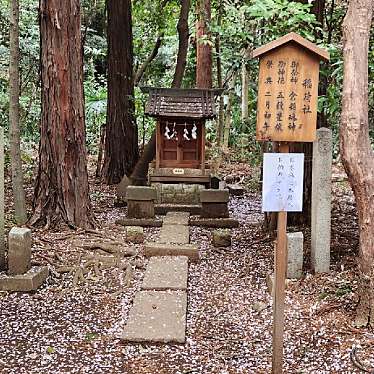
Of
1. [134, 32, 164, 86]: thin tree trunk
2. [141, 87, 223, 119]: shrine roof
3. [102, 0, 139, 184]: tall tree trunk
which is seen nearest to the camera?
[141, 87, 223, 119]: shrine roof

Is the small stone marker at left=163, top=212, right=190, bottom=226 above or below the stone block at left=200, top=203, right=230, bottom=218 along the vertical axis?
below

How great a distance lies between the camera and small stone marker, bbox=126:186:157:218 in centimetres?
833

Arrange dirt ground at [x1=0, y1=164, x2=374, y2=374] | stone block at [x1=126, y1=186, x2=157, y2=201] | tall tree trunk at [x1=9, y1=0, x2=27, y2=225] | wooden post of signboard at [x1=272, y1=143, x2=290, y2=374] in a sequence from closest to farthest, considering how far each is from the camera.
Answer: wooden post of signboard at [x1=272, y1=143, x2=290, y2=374] → dirt ground at [x1=0, y1=164, x2=374, y2=374] → tall tree trunk at [x1=9, y1=0, x2=27, y2=225] → stone block at [x1=126, y1=186, x2=157, y2=201]

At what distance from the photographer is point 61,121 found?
714cm

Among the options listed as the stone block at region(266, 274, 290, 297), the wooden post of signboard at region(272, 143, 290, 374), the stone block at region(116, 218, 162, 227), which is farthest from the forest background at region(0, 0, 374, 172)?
the stone block at region(116, 218, 162, 227)

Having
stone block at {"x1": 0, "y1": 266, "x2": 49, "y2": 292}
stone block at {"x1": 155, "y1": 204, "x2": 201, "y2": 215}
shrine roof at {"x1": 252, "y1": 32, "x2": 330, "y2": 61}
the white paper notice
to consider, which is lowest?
stone block at {"x1": 0, "y1": 266, "x2": 49, "y2": 292}

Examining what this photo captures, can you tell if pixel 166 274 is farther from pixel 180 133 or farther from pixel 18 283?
pixel 180 133

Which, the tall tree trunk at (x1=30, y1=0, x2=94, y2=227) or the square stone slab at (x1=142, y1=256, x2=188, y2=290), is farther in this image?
the tall tree trunk at (x1=30, y1=0, x2=94, y2=227)

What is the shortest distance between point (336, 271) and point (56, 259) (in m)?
3.02

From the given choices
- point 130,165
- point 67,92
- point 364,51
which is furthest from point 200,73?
point 364,51

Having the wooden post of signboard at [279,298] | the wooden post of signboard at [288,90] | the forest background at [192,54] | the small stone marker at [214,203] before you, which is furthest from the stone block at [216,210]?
the wooden post of signboard at [279,298]

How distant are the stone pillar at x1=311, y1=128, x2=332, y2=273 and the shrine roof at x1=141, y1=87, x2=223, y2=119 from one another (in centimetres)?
371

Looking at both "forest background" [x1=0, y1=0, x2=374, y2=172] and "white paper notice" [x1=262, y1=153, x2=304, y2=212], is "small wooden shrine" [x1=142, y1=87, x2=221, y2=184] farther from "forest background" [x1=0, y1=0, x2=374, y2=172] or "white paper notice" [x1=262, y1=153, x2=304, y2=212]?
"white paper notice" [x1=262, y1=153, x2=304, y2=212]

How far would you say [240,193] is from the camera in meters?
11.9
